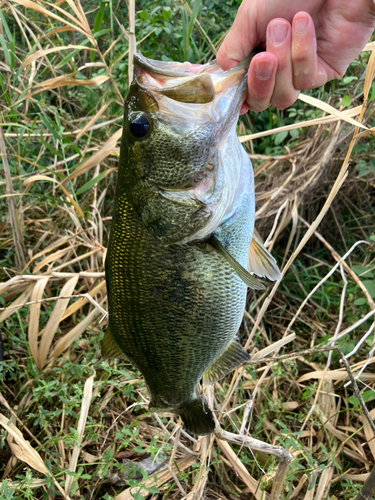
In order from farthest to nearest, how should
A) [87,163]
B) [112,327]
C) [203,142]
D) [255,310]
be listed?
1. [255,310]
2. [87,163]
3. [112,327]
4. [203,142]

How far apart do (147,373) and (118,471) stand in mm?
992

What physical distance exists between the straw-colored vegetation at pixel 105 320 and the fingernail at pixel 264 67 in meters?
0.52

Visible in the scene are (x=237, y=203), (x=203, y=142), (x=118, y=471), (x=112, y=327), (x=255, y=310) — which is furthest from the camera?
(x=255, y=310)

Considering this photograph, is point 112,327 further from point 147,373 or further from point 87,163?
point 87,163

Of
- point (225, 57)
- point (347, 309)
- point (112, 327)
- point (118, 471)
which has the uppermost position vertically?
point (225, 57)

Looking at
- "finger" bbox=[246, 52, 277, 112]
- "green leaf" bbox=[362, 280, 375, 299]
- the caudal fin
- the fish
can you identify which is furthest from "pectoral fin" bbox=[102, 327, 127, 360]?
"green leaf" bbox=[362, 280, 375, 299]

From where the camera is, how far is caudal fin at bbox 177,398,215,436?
147cm

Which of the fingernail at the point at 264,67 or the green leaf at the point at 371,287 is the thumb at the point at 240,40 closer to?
the fingernail at the point at 264,67

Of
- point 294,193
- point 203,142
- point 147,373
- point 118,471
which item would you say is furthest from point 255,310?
point 203,142

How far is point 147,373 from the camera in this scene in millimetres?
1416

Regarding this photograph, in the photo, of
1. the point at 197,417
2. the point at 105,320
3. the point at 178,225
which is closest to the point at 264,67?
the point at 178,225

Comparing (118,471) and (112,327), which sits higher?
(112,327)

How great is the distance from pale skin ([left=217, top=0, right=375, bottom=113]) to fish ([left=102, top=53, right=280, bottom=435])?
85mm

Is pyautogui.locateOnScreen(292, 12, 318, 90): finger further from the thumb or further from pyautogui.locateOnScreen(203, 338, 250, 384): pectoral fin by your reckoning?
pyautogui.locateOnScreen(203, 338, 250, 384): pectoral fin
